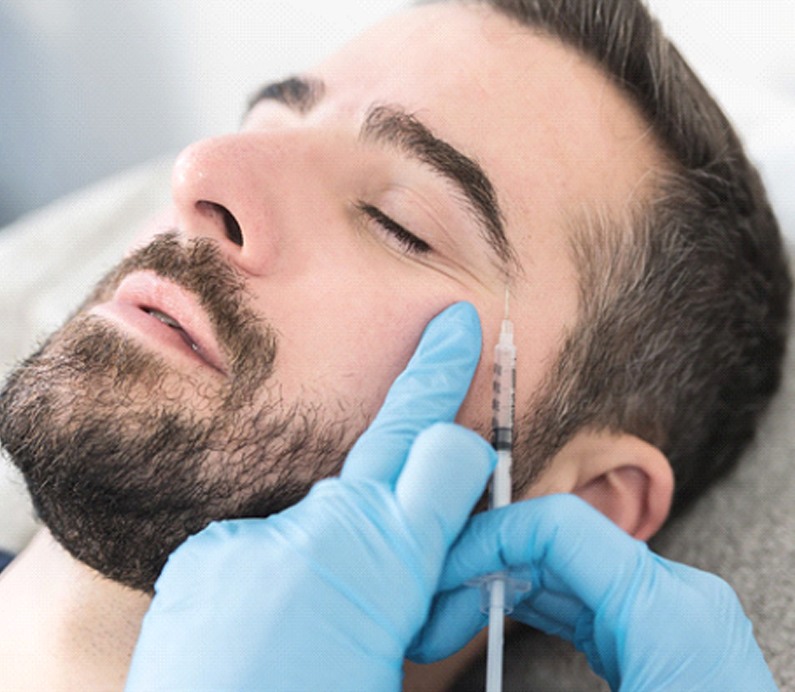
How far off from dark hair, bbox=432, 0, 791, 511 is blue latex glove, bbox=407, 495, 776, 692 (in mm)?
170

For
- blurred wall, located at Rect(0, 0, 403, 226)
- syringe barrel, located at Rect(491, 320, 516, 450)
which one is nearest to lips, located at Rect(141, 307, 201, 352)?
syringe barrel, located at Rect(491, 320, 516, 450)

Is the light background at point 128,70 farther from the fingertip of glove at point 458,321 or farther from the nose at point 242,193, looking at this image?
the fingertip of glove at point 458,321

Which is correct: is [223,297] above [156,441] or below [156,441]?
above

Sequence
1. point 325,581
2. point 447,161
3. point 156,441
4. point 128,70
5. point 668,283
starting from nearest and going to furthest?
point 325,581
point 156,441
point 447,161
point 668,283
point 128,70

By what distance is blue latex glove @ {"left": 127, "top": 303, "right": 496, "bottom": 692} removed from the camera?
73 cm

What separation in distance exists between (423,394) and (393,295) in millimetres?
134

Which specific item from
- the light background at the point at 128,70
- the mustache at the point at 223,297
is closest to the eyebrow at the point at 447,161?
the mustache at the point at 223,297

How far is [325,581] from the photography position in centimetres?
76

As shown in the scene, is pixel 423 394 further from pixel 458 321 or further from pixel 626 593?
pixel 626 593

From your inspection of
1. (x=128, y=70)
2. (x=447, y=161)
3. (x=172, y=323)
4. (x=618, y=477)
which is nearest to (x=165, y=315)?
(x=172, y=323)

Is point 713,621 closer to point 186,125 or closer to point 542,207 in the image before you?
point 542,207

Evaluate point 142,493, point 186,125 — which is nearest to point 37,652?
point 142,493

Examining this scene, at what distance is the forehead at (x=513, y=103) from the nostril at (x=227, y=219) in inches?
7.8

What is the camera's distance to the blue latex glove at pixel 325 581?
28.9 inches
